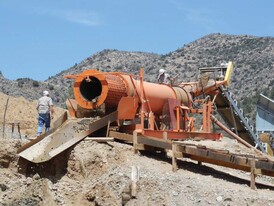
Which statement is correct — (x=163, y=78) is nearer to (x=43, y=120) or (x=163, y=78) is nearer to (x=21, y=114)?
(x=43, y=120)

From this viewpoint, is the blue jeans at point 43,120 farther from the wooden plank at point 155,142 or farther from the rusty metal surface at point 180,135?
the wooden plank at point 155,142

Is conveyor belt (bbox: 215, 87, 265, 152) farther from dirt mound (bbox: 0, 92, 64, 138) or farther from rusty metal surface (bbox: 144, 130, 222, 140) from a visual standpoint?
dirt mound (bbox: 0, 92, 64, 138)

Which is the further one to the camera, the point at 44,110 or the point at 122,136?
the point at 44,110

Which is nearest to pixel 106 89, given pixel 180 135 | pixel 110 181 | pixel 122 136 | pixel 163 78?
pixel 122 136

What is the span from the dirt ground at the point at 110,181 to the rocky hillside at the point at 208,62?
36.0 metres

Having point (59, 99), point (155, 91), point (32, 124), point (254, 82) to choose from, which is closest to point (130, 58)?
point (254, 82)

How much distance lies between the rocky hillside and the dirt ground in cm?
3600

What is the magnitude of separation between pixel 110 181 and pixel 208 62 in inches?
2274

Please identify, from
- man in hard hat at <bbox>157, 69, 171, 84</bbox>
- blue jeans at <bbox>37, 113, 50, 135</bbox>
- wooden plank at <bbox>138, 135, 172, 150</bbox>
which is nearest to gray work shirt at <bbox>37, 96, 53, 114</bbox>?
blue jeans at <bbox>37, 113, 50, 135</bbox>

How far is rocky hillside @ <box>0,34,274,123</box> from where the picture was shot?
58.4m

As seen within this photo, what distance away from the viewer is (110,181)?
1338cm

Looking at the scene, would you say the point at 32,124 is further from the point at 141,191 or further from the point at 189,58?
the point at 189,58

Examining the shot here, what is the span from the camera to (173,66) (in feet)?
232

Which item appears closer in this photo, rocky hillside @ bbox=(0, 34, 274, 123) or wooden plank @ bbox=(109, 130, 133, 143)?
wooden plank @ bbox=(109, 130, 133, 143)
